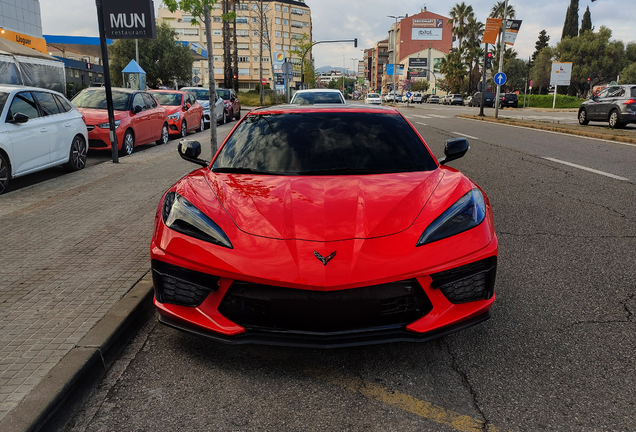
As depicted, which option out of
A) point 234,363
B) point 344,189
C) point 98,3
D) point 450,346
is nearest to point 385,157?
point 344,189

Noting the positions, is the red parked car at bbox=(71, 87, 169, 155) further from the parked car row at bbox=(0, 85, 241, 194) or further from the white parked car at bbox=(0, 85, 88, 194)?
the white parked car at bbox=(0, 85, 88, 194)

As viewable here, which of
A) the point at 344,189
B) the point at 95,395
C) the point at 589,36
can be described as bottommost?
the point at 95,395

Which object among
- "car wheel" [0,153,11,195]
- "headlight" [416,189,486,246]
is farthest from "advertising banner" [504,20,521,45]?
"headlight" [416,189,486,246]

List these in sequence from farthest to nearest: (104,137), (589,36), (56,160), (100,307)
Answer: (589,36), (104,137), (56,160), (100,307)

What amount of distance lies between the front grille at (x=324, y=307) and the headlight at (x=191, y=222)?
295mm

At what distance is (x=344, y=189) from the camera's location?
3123 millimetres

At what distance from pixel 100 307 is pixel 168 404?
1.22m

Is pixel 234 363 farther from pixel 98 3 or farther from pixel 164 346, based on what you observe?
pixel 98 3

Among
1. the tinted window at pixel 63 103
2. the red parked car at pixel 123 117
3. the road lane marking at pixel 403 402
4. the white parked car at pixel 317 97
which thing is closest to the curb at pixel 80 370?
the road lane marking at pixel 403 402

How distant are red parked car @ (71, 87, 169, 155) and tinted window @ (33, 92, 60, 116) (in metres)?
2.61

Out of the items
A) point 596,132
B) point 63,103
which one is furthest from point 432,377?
point 596,132

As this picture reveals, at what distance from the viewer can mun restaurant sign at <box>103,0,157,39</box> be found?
10.9 m

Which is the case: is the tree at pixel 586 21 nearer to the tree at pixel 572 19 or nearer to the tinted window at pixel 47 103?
the tree at pixel 572 19

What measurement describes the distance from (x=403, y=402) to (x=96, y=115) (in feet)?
38.6
